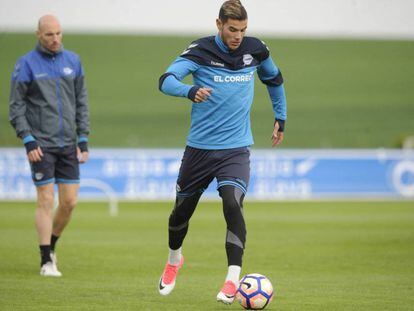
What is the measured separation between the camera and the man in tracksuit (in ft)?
34.0

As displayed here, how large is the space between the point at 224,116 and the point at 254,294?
1500mm

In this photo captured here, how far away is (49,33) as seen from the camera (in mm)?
10367

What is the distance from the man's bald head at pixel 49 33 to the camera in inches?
405

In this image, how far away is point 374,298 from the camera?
340 inches

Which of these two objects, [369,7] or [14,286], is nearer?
[14,286]

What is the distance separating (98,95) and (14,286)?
28653 mm

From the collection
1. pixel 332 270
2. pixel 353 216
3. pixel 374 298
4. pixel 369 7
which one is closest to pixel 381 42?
pixel 353 216

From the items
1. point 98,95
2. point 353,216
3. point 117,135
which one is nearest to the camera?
point 353,216

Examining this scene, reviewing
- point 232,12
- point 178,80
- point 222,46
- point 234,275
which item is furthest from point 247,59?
point 234,275

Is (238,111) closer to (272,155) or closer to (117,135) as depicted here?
(272,155)

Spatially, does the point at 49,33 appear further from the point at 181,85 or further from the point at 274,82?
the point at 181,85

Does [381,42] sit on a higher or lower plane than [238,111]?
lower

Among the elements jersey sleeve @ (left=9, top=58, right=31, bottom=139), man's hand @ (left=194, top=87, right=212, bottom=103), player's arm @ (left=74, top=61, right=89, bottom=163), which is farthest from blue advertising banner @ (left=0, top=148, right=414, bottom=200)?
man's hand @ (left=194, top=87, right=212, bottom=103)

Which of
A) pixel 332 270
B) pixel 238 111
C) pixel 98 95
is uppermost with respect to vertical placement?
pixel 238 111
